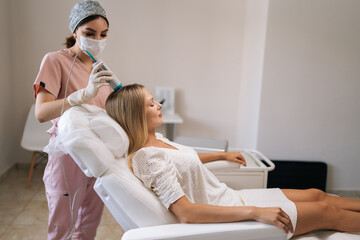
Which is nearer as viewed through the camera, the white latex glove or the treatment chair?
the treatment chair

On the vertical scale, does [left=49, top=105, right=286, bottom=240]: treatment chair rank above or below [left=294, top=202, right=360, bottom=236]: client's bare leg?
above

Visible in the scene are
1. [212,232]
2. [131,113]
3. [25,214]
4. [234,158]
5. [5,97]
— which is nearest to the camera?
[212,232]

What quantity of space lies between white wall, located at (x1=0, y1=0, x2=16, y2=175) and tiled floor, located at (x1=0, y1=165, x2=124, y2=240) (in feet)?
0.68

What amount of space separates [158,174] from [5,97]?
2355 millimetres

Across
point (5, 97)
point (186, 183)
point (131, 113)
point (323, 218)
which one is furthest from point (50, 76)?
point (5, 97)

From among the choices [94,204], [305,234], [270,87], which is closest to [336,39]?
[270,87]

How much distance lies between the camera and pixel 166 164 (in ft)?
3.72

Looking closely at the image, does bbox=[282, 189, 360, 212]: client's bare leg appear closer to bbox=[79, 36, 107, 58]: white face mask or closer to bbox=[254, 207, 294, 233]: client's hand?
bbox=[254, 207, 294, 233]: client's hand

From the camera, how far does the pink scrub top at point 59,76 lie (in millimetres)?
1212

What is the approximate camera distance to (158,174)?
3.53 ft

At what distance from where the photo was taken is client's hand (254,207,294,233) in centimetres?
98

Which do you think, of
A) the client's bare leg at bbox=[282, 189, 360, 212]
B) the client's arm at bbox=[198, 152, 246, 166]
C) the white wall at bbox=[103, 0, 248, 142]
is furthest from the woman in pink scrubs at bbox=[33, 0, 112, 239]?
the white wall at bbox=[103, 0, 248, 142]

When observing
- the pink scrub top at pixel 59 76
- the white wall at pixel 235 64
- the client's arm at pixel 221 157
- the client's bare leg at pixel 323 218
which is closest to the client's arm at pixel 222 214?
the client's bare leg at pixel 323 218

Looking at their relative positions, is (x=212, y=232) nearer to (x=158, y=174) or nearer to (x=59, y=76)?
(x=158, y=174)
